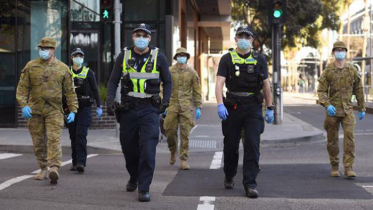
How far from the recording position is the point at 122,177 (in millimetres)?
9562

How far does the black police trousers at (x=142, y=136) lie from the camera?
757 centimetres

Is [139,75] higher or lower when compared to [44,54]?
lower

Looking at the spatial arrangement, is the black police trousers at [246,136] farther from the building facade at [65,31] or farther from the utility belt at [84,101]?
the building facade at [65,31]

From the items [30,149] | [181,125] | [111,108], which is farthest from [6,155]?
[111,108]

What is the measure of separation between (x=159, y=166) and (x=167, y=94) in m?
3.55

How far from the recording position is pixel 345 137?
9703 millimetres

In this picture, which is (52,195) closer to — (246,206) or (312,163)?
(246,206)

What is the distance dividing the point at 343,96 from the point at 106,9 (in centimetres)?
703

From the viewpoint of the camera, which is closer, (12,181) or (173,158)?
(12,181)

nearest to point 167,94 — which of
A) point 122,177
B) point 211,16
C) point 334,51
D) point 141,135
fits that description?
point 141,135

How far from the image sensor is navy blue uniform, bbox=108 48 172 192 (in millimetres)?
7578

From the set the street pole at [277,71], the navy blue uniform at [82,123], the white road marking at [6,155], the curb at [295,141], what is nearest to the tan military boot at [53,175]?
the navy blue uniform at [82,123]

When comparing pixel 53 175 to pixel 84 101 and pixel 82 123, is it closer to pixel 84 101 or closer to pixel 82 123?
pixel 82 123

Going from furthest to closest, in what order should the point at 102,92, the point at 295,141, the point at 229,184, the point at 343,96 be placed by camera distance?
the point at 102,92 < the point at 295,141 < the point at 343,96 < the point at 229,184
